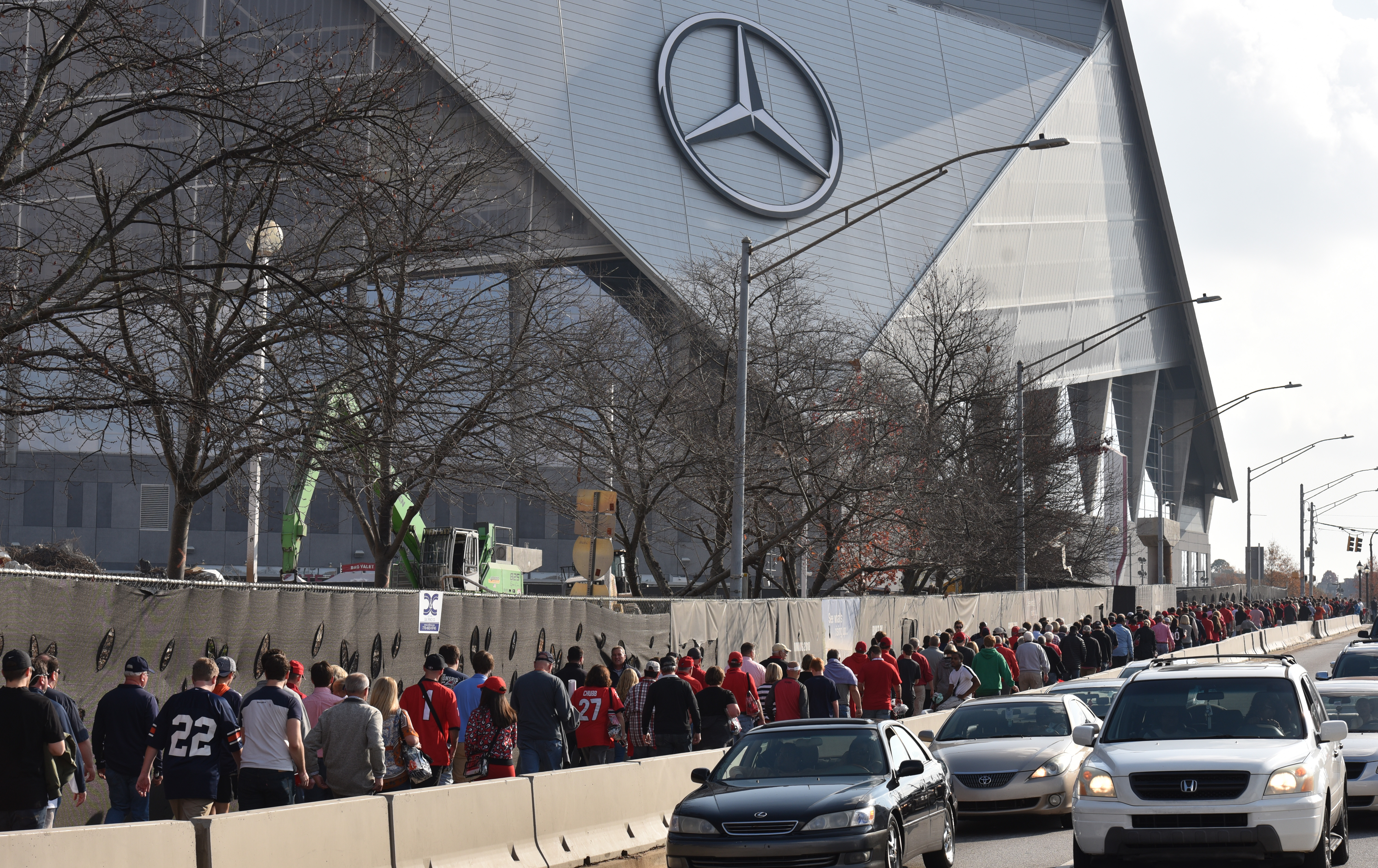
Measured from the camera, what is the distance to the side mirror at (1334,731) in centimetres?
1014

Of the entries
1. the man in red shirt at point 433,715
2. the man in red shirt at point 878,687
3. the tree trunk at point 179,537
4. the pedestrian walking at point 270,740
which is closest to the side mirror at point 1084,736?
the man in red shirt at point 433,715

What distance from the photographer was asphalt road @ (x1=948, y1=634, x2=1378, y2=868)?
11500 millimetres

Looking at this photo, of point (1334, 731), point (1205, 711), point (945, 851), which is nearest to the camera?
point (1334, 731)

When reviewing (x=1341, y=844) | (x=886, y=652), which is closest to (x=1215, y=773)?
(x=1341, y=844)

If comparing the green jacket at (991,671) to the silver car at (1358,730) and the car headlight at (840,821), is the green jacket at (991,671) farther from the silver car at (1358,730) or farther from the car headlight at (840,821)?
the car headlight at (840,821)

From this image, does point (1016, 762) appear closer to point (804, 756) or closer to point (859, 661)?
point (804, 756)

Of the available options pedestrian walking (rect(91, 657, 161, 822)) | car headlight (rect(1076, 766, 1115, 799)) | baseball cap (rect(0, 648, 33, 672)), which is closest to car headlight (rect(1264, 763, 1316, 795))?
car headlight (rect(1076, 766, 1115, 799))

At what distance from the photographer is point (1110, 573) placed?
221 feet

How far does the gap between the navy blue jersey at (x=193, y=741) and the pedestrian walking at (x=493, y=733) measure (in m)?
2.72

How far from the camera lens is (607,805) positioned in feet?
38.4

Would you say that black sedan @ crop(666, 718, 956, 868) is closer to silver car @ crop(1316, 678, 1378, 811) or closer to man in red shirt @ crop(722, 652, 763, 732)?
silver car @ crop(1316, 678, 1378, 811)

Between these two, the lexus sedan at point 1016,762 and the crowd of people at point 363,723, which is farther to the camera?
the lexus sedan at point 1016,762

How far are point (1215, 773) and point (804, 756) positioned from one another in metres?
2.92

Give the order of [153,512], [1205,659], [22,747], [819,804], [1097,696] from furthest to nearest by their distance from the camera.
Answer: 1. [153,512]
2. [1097,696]
3. [1205,659]
4. [819,804]
5. [22,747]
